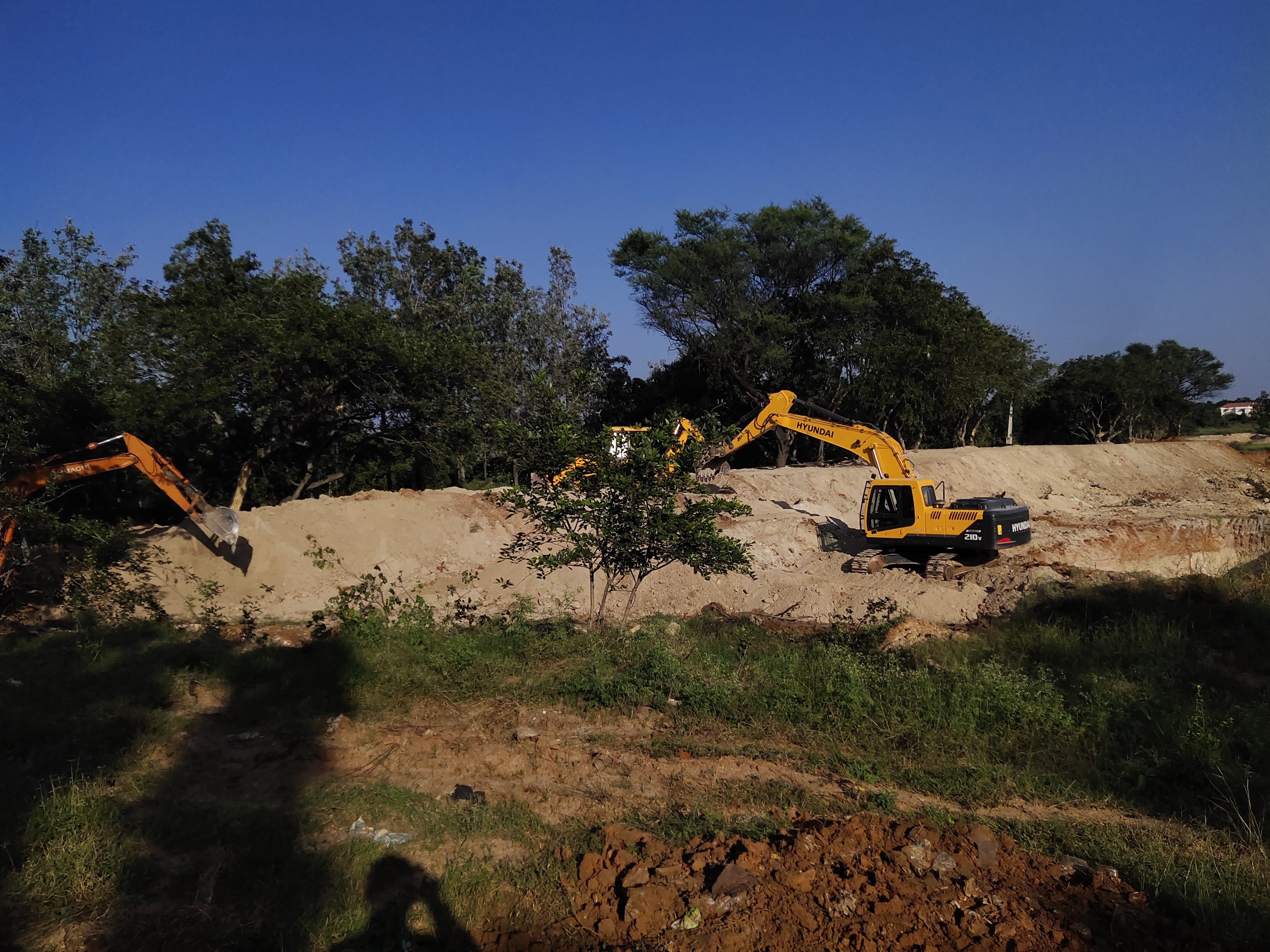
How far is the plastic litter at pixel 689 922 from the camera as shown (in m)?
4.57

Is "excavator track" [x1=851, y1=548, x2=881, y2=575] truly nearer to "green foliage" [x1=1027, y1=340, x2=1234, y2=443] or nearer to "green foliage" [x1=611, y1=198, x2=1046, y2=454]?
"green foliage" [x1=611, y1=198, x2=1046, y2=454]

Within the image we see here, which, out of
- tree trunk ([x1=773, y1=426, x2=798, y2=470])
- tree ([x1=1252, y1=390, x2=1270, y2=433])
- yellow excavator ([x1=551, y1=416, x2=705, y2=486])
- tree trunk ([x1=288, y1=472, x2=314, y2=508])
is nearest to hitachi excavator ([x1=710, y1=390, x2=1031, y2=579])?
yellow excavator ([x1=551, y1=416, x2=705, y2=486])

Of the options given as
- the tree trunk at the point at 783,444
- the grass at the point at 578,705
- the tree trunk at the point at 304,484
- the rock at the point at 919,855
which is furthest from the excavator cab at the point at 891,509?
the tree trunk at the point at 304,484

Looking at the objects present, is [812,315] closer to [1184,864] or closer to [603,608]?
[603,608]

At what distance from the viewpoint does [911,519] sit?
15.8 meters

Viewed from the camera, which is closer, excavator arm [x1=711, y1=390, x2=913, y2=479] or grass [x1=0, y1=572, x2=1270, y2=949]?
grass [x1=0, y1=572, x2=1270, y2=949]

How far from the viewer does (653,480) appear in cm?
949

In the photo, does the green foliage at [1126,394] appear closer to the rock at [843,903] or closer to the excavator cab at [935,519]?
the excavator cab at [935,519]

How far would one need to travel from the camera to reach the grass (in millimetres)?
4801

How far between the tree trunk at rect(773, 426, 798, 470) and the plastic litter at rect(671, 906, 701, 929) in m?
25.9

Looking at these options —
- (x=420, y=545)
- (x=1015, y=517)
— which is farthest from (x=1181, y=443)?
(x=420, y=545)

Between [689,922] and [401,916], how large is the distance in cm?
180

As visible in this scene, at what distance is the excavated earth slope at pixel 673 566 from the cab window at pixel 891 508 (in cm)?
117

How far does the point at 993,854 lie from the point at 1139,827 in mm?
1703
